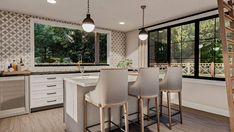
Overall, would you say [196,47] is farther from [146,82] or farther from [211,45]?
[146,82]

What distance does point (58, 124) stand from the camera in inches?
114

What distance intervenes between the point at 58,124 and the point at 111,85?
177cm

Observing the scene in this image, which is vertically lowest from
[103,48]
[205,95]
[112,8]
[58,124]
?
[58,124]

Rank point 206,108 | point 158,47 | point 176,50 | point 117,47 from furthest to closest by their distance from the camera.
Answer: point 117,47
point 158,47
point 176,50
point 206,108

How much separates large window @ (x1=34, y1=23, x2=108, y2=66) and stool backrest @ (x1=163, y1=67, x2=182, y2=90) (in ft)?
10.8

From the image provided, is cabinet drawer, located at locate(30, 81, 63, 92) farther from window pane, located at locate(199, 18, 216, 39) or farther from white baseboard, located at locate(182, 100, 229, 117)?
window pane, located at locate(199, 18, 216, 39)

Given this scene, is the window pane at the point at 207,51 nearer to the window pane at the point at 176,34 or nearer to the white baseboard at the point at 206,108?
the window pane at the point at 176,34

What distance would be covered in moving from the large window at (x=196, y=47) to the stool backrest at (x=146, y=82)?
7.04 feet

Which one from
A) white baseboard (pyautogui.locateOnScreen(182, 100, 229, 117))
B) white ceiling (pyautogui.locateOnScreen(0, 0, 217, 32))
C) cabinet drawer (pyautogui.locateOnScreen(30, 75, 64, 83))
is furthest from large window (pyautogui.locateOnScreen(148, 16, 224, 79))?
cabinet drawer (pyautogui.locateOnScreen(30, 75, 64, 83))

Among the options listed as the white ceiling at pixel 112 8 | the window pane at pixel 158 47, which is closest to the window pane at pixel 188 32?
the white ceiling at pixel 112 8

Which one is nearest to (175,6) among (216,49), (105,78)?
(216,49)

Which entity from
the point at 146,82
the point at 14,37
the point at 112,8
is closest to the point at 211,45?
the point at 146,82

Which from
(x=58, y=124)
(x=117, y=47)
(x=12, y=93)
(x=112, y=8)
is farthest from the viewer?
(x=117, y=47)

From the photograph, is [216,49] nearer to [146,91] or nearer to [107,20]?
[146,91]
